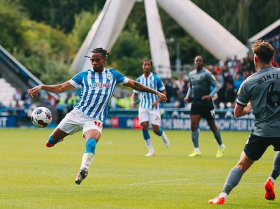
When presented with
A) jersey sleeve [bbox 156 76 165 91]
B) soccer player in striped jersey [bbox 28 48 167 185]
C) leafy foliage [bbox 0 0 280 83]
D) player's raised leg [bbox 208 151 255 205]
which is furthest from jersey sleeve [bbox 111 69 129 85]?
leafy foliage [bbox 0 0 280 83]

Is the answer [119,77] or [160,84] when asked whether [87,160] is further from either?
[160,84]

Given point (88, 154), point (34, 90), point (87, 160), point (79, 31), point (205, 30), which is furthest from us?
point (79, 31)

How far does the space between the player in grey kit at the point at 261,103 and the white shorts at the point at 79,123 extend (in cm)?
307

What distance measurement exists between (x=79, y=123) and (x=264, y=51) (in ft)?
12.8

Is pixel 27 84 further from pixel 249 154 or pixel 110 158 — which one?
pixel 249 154

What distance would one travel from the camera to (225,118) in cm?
3362

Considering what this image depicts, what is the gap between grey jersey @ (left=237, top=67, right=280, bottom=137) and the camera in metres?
9.60

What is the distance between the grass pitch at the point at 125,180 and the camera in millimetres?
10164

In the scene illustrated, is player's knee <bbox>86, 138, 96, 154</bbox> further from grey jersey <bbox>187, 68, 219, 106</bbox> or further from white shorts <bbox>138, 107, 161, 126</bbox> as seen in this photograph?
white shorts <bbox>138, 107, 161, 126</bbox>

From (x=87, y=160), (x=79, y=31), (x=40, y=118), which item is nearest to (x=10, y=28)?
(x=79, y=31)

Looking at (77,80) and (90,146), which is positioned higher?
(77,80)

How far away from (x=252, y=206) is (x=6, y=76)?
38787mm

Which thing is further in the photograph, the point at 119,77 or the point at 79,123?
the point at 119,77

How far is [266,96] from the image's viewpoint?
966 centimetres
